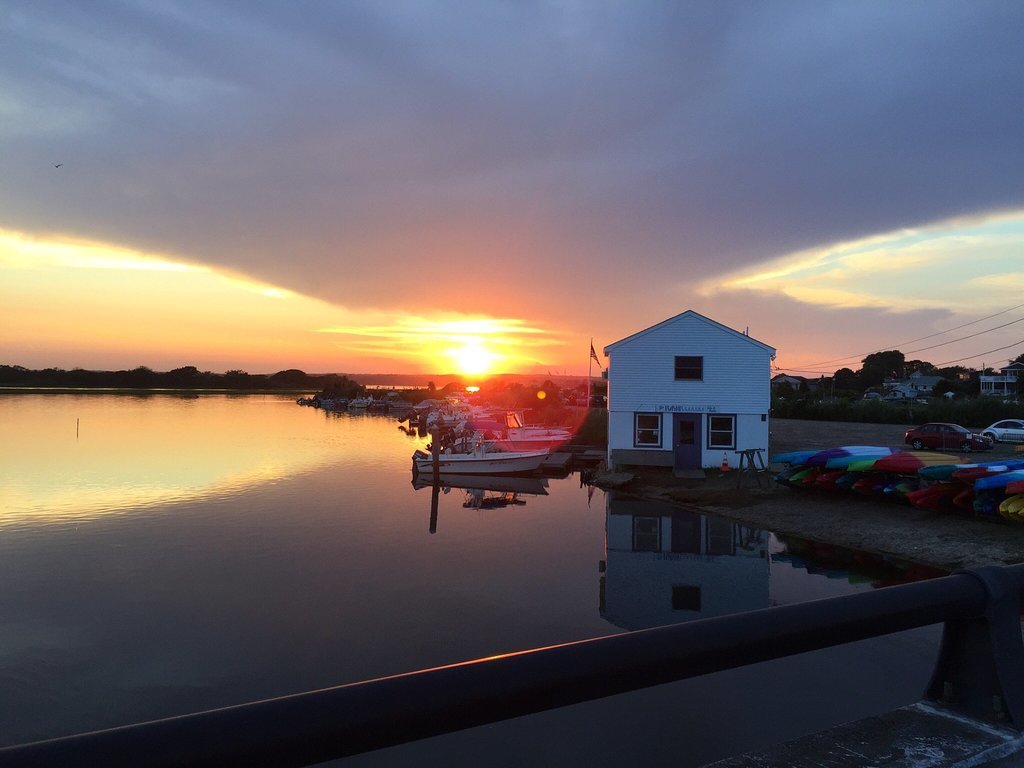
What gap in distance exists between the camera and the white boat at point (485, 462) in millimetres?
43188

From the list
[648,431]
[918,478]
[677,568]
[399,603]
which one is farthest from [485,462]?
[399,603]

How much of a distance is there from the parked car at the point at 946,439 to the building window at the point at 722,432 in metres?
13.8

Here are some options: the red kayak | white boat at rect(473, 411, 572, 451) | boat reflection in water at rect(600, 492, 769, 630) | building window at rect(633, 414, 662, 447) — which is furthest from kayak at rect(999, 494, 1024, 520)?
white boat at rect(473, 411, 572, 451)

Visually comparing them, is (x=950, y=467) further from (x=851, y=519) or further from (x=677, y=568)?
(x=677, y=568)

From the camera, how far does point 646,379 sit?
35469 millimetres

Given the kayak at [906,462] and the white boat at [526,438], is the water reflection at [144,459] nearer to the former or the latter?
the white boat at [526,438]

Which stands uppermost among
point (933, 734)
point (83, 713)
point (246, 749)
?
point (246, 749)

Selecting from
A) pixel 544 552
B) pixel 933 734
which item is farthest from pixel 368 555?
pixel 933 734

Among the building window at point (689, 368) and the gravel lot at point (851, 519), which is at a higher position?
the building window at point (689, 368)

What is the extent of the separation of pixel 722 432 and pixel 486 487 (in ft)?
46.1

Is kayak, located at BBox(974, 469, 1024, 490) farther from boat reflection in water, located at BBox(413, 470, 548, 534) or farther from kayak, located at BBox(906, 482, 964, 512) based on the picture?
boat reflection in water, located at BBox(413, 470, 548, 534)

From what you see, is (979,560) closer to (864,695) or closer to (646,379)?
(864,695)

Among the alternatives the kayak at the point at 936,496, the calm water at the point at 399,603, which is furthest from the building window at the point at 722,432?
the kayak at the point at 936,496

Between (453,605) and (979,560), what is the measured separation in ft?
46.2
